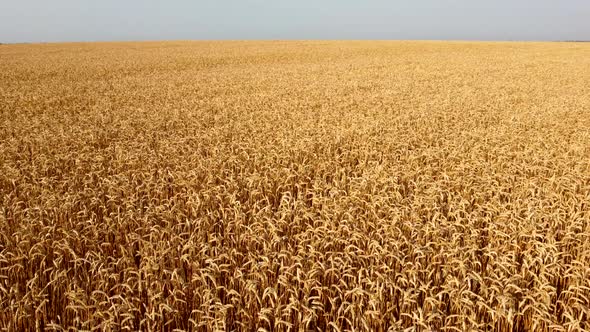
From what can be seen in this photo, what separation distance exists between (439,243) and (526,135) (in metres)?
5.48

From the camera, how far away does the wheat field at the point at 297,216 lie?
9.22ft

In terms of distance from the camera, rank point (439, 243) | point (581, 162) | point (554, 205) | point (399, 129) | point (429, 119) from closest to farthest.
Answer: point (439, 243) < point (554, 205) < point (581, 162) < point (399, 129) < point (429, 119)

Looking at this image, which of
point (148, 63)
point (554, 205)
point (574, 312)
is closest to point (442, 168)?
point (554, 205)

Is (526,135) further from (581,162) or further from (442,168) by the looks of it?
(442,168)

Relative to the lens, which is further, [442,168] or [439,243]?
[442,168]

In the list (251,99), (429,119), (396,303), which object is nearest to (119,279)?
(396,303)

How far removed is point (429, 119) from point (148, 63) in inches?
904

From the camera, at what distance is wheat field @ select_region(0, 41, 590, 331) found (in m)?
2.81

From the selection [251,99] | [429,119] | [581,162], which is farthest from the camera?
[251,99]

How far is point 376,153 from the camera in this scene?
6.62m

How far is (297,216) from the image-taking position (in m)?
3.98

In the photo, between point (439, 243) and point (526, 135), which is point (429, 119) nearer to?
point (526, 135)

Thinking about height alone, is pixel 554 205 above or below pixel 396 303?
above

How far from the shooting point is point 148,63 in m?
28.0
